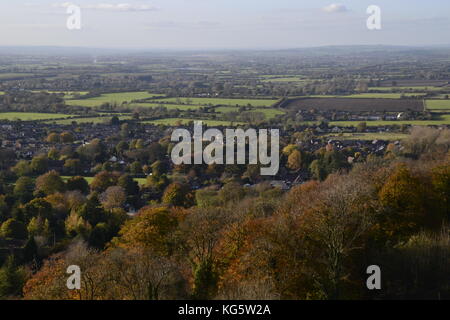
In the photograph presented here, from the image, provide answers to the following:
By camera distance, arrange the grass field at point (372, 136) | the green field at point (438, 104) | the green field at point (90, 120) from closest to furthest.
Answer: the grass field at point (372, 136), the green field at point (90, 120), the green field at point (438, 104)

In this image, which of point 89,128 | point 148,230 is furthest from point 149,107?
point 148,230

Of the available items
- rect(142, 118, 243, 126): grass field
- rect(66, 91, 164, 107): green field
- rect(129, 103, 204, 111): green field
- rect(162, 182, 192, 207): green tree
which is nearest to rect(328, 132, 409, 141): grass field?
rect(142, 118, 243, 126): grass field

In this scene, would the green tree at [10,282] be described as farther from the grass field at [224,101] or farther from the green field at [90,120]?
the grass field at [224,101]

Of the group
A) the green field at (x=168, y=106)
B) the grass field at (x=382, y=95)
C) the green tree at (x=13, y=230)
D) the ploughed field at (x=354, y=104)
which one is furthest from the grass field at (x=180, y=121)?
the green tree at (x=13, y=230)

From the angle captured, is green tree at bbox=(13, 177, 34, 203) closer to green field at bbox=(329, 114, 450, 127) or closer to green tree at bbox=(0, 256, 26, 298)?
green tree at bbox=(0, 256, 26, 298)
